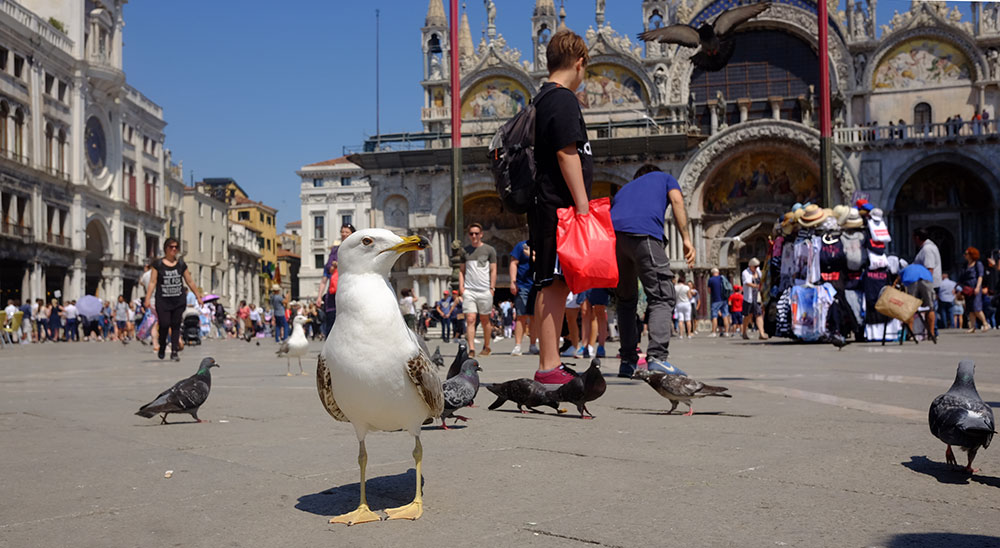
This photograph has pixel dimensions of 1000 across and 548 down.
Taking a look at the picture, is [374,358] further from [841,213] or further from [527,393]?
[841,213]

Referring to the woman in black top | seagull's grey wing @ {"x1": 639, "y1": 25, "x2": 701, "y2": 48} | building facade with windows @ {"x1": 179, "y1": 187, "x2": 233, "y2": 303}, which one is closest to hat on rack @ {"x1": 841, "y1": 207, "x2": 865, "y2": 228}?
seagull's grey wing @ {"x1": 639, "y1": 25, "x2": 701, "y2": 48}

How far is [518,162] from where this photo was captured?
525 centimetres

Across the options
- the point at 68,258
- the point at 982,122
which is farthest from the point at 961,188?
the point at 68,258

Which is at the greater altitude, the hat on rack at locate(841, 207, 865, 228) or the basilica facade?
the basilica facade

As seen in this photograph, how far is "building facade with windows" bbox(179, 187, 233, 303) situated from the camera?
206ft

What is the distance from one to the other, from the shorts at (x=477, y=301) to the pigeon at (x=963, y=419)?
8.05 meters

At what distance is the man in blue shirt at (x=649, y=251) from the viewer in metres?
6.16

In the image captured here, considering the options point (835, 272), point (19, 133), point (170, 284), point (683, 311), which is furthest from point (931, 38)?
point (19, 133)

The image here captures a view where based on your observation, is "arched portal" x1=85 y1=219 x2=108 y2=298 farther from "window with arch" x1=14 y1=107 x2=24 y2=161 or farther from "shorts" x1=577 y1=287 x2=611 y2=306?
"shorts" x1=577 y1=287 x2=611 y2=306

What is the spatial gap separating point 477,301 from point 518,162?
601cm

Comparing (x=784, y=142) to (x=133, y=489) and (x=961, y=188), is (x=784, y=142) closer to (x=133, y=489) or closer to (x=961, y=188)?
(x=961, y=188)

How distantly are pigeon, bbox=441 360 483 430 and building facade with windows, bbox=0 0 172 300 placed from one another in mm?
35918

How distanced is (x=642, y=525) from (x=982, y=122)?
32.6m

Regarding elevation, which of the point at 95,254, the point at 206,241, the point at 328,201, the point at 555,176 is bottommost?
the point at 555,176
